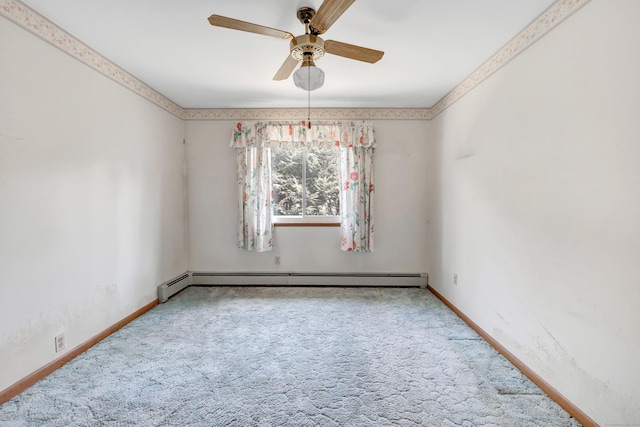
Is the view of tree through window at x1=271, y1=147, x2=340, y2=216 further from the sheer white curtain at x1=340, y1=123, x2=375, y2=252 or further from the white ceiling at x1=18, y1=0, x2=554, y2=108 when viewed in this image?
the white ceiling at x1=18, y1=0, x2=554, y2=108

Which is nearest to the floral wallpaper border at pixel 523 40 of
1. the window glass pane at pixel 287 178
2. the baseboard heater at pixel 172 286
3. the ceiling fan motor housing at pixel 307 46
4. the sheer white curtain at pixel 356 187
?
the sheer white curtain at pixel 356 187

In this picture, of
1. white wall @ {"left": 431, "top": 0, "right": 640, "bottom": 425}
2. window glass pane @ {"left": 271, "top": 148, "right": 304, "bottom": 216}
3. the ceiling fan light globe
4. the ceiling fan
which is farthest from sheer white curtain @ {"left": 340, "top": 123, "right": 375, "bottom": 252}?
the ceiling fan light globe

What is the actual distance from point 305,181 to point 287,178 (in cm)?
25

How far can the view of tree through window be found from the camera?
405 cm

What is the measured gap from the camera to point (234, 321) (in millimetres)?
2904

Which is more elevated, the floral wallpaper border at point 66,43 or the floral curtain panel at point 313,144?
the floral wallpaper border at point 66,43

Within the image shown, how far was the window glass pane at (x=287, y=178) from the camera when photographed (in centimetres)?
407

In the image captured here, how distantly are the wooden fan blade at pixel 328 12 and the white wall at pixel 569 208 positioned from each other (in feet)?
4.19

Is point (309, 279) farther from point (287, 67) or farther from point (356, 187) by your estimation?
point (287, 67)

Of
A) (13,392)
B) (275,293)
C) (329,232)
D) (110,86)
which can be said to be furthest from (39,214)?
(329,232)

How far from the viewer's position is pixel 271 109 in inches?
154

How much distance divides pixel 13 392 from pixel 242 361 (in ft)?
4.29

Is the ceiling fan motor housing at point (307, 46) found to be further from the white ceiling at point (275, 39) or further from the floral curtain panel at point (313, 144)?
the floral curtain panel at point (313, 144)

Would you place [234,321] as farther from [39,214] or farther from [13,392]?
[39,214]
